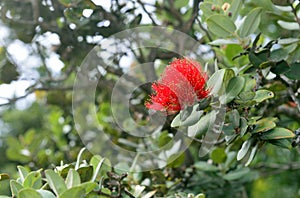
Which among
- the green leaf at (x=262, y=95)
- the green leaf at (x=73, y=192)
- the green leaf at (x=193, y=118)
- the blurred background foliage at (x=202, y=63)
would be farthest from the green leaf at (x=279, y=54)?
the green leaf at (x=73, y=192)

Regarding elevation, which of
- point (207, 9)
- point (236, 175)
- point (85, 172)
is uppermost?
point (207, 9)

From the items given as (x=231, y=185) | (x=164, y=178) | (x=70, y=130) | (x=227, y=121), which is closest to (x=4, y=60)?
(x=70, y=130)

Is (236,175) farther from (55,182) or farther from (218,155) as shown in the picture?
(55,182)

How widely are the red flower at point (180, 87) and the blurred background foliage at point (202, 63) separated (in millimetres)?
23

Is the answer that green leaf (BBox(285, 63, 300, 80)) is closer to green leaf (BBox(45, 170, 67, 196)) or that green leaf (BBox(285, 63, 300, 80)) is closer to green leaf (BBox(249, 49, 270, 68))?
green leaf (BBox(249, 49, 270, 68))

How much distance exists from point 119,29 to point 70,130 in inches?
31.7

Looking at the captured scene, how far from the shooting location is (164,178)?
4.34 ft

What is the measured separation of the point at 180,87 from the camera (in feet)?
2.84

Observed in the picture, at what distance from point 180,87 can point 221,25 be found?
0.27 meters

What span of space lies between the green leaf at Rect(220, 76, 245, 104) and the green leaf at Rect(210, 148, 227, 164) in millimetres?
447

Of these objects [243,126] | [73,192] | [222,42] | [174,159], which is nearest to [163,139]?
[174,159]

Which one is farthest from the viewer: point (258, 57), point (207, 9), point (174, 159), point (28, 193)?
point (174, 159)

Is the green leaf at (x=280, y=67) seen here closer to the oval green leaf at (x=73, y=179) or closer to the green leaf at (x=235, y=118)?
the green leaf at (x=235, y=118)

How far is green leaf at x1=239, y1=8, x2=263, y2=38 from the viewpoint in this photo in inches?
41.6
